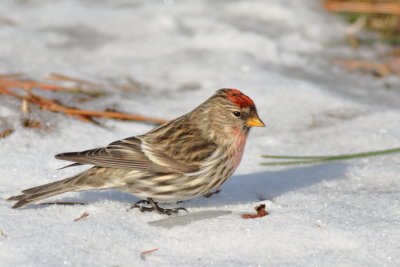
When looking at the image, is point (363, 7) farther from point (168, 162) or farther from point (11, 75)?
point (168, 162)

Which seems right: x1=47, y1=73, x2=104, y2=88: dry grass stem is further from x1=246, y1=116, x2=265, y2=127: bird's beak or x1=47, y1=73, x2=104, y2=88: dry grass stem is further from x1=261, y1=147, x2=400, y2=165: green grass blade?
x1=246, y1=116, x2=265, y2=127: bird's beak

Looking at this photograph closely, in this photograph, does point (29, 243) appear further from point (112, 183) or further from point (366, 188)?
→ point (366, 188)

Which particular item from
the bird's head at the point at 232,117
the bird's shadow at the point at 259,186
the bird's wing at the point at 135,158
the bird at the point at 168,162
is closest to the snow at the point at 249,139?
the bird's shadow at the point at 259,186

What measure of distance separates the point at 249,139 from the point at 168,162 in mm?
1351

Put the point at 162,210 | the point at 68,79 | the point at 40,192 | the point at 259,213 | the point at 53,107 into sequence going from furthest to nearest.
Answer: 1. the point at 68,79
2. the point at 53,107
3. the point at 162,210
4. the point at 259,213
5. the point at 40,192

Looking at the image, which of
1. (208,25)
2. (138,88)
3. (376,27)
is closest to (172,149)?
(138,88)

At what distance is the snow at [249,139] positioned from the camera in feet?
10.2

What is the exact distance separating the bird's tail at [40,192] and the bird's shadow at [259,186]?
0.76ft

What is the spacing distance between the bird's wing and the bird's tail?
0.50 ft

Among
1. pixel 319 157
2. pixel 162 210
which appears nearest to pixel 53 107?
pixel 162 210

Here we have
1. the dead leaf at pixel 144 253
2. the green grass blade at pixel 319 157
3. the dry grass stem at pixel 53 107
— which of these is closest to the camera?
the dead leaf at pixel 144 253

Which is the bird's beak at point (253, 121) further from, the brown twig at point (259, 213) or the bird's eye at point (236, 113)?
the brown twig at point (259, 213)

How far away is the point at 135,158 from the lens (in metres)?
3.58

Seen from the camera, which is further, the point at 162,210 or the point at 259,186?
the point at 259,186
